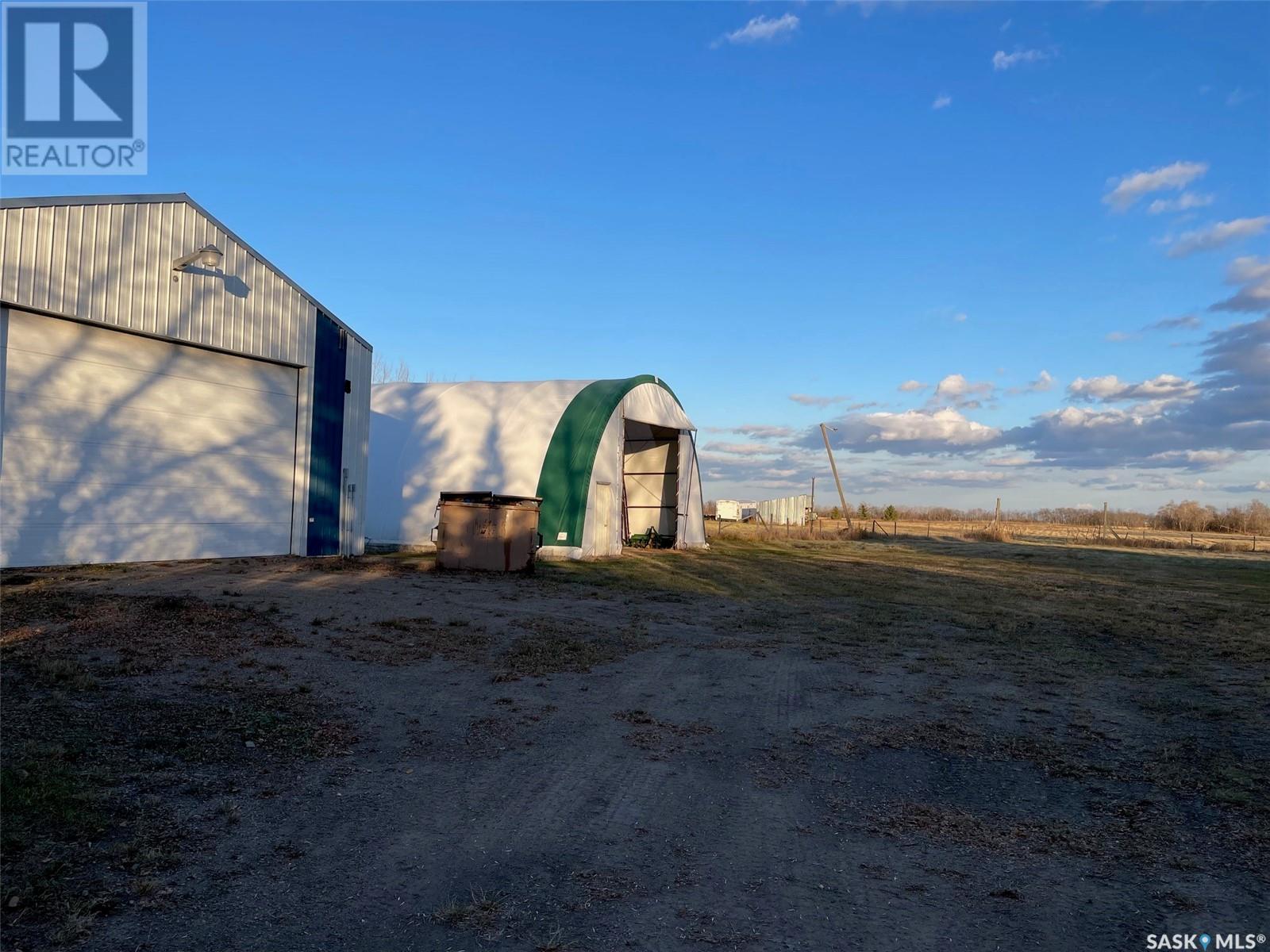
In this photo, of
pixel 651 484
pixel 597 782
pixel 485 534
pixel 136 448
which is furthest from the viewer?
pixel 651 484

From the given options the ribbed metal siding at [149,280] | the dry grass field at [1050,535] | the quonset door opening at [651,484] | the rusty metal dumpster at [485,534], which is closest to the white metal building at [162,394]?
the ribbed metal siding at [149,280]

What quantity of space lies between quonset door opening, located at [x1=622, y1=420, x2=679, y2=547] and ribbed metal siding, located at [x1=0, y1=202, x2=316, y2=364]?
14.2 metres

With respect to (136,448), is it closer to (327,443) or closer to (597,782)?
(327,443)

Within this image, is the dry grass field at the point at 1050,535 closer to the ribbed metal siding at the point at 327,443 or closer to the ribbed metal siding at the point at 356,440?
the ribbed metal siding at the point at 356,440

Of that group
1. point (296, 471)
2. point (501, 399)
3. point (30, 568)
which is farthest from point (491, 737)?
point (501, 399)

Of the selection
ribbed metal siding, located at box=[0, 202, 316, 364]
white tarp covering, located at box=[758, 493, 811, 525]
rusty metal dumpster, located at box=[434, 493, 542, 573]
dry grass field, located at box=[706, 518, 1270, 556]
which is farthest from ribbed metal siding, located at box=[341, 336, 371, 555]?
white tarp covering, located at box=[758, 493, 811, 525]

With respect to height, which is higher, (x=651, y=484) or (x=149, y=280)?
(x=149, y=280)

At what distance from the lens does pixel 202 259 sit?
50.5 feet

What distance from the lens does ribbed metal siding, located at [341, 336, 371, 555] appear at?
1959cm

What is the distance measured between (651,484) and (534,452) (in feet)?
23.2

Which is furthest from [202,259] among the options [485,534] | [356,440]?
[485,534]

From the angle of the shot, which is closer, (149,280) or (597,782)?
(597,782)

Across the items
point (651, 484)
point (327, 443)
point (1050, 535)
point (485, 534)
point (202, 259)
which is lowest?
point (1050, 535)

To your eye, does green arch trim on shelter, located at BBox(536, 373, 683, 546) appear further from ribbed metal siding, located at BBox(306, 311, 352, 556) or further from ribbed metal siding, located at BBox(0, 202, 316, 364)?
ribbed metal siding, located at BBox(0, 202, 316, 364)
